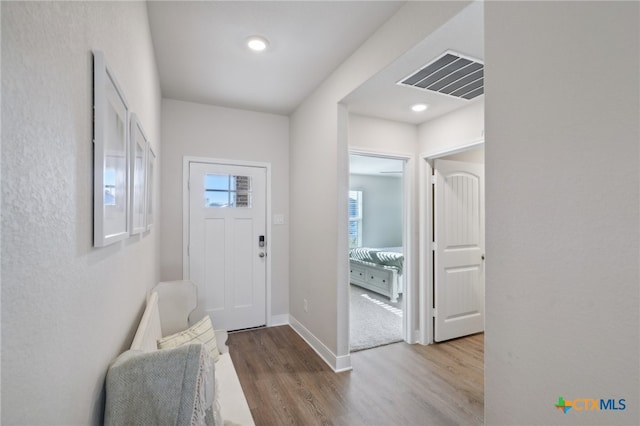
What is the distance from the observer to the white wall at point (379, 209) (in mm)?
7945

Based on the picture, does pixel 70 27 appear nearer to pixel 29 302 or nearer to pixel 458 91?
pixel 29 302

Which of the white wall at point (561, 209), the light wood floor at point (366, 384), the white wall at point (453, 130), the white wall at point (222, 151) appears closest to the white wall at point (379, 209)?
the white wall at point (222, 151)

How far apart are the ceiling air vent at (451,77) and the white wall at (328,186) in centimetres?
31

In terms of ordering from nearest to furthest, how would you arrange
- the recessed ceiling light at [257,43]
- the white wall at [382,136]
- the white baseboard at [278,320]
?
the recessed ceiling light at [257,43] → the white wall at [382,136] → the white baseboard at [278,320]

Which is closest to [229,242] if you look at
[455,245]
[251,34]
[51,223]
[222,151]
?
[222,151]

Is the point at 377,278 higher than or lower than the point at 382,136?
lower

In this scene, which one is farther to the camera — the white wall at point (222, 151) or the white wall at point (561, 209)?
the white wall at point (222, 151)

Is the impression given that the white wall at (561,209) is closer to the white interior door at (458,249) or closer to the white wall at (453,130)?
the white wall at (453,130)

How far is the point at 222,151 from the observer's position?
3.39 m

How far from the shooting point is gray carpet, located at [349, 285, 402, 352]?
317 centimetres

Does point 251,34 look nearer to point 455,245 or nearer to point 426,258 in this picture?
point 426,258

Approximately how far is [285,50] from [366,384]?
2.68 metres

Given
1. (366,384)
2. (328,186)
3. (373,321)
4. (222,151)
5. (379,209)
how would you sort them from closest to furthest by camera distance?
(366,384), (328,186), (222,151), (373,321), (379,209)

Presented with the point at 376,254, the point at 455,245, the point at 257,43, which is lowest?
the point at 376,254
